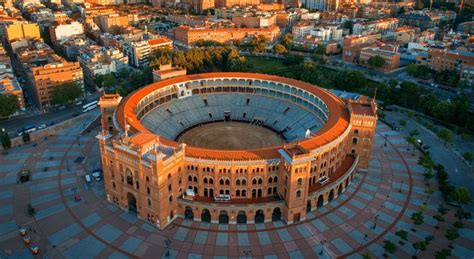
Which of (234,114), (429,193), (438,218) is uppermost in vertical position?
(234,114)

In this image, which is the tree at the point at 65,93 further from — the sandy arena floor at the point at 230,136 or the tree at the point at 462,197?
the tree at the point at 462,197

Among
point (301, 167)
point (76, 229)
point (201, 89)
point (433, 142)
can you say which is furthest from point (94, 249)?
point (433, 142)

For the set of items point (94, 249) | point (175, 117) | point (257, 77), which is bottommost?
point (94, 249)

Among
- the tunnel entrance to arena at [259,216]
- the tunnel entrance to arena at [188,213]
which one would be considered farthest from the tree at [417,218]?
the tunnel entrance to arena at [188,213]

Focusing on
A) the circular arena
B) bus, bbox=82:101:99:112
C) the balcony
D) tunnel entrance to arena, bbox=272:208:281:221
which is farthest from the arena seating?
tunnel entrance to arena, bbox=272:208:281:221

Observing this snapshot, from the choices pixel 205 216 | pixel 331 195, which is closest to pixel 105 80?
pixel 205 216

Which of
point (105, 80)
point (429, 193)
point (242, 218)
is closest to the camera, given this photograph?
point (242, 218)

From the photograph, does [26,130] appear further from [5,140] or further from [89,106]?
[89,106]

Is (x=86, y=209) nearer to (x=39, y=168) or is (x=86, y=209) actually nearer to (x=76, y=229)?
(x=76, y=229)
